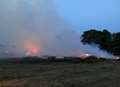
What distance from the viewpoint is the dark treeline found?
8831cm

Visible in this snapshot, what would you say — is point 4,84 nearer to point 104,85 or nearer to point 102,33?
point 104,85

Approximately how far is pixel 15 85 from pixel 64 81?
3.86 metres

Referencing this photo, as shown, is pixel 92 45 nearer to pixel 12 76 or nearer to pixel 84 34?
pixel 84 34

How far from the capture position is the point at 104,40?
9069 centimetres

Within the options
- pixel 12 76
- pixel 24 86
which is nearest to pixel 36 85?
pixel 24 86

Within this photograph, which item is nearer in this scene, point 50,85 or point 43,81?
point 50,85

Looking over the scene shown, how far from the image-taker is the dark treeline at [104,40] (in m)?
88.3

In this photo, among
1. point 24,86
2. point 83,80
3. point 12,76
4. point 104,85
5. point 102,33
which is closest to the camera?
point 24,86

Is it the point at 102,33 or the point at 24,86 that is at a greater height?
the point at 102,33

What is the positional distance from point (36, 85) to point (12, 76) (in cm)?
690

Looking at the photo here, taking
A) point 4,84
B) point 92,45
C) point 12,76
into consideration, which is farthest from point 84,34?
point 4,84

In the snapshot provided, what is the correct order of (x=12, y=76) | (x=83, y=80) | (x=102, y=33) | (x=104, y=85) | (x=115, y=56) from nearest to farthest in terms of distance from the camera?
(x=104, y=85)
(x=83, y=80)
(x=12, y=76)
(x=115, y=56)
(x=102, y=33)

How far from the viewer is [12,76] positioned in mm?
32688

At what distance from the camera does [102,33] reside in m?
93.1
